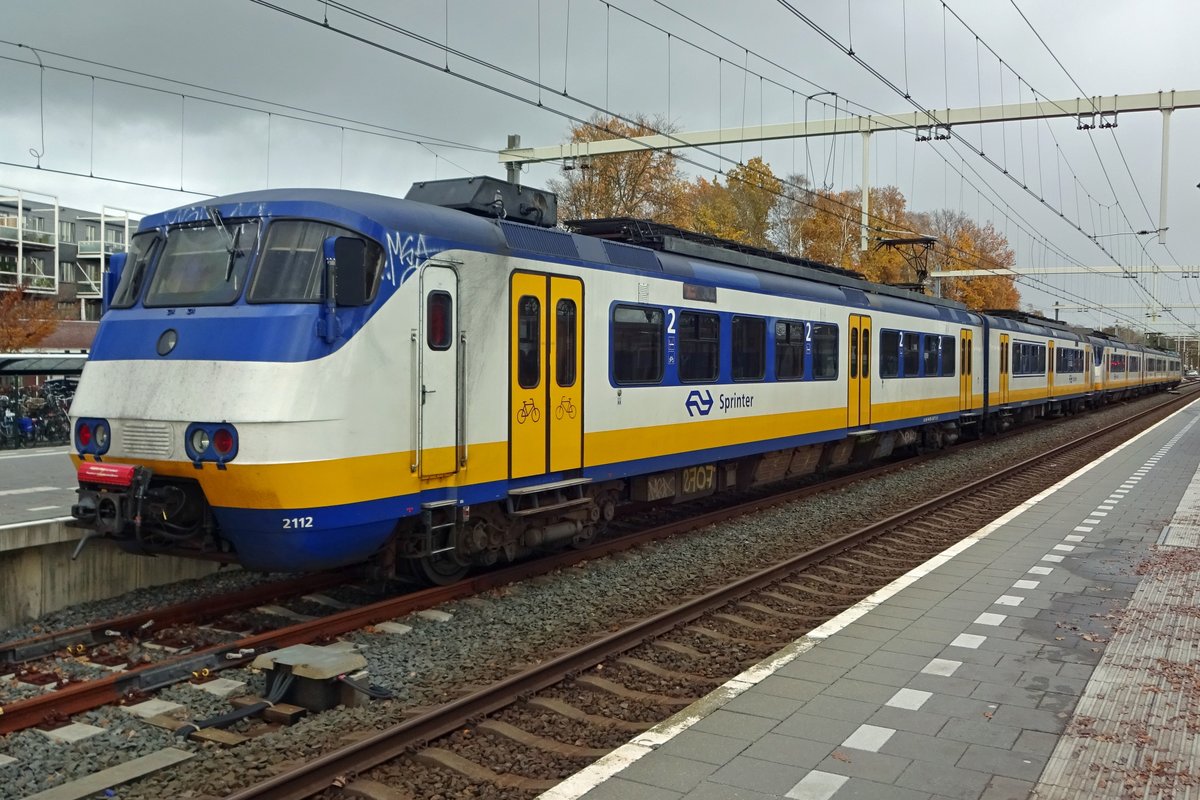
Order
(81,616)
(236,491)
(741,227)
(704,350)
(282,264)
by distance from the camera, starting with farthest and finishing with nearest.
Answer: (741,227) → (704,350) → (81,616) → (282,264) → (236,491)

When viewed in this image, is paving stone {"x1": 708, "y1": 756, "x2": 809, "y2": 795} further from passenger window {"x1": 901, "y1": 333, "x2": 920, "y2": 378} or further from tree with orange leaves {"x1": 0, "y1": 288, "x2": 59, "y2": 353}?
tree with orange leaves {"x1": 0, "y1": 288, "x2": 59, "y2": 353}

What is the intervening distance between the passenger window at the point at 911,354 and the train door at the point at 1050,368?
15359 mm

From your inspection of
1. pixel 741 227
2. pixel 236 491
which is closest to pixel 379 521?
pixel 236 491

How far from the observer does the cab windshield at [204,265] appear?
7.59 metres

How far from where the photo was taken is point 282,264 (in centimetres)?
748

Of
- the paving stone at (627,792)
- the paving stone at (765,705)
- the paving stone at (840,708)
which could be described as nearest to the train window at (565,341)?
the paving stone at (765,705)

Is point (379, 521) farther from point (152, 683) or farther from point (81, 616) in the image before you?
point (81, 616)

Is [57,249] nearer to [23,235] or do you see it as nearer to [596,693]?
[23,235]

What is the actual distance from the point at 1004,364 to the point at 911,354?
28.8 ft

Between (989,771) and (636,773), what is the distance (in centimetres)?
178

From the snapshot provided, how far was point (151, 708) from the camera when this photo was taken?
19.9 feet

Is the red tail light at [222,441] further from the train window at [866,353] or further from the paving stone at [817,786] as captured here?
the train window at [866,353]

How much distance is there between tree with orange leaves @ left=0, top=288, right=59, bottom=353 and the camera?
120 ft

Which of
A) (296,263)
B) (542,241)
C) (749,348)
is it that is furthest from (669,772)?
(749,348)
